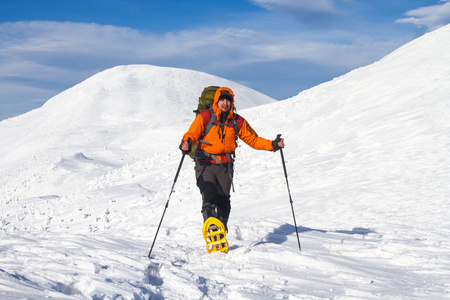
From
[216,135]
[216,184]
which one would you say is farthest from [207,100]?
[216,184]

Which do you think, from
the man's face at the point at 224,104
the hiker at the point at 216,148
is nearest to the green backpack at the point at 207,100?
the hiker at the point at 216,148

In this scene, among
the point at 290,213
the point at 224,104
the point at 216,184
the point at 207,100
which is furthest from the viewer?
the point at 290,213

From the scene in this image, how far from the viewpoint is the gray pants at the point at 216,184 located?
555 cm

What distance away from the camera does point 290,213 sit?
9.32 meters

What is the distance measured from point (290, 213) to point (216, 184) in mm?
4105

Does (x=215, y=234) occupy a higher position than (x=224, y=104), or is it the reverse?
(x=224, y=104)

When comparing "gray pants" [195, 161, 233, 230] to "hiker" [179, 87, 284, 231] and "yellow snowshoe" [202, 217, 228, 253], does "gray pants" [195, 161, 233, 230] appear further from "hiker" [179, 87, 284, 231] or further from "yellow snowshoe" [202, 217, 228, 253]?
"yellow snowshoe" [202, 217, 228, 253]

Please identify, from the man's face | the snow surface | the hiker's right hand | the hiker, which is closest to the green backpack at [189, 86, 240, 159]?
the hiker

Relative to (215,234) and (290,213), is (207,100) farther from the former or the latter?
(290,213)

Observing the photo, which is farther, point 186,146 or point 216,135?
point 216,135

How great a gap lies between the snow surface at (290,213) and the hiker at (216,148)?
2.31ft

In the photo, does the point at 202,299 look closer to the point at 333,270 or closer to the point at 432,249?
the point at 333,270

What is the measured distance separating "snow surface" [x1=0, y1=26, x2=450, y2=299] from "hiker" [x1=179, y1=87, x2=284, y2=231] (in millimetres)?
704

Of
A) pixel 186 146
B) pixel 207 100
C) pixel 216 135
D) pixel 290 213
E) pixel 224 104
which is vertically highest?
pixel 207 100
